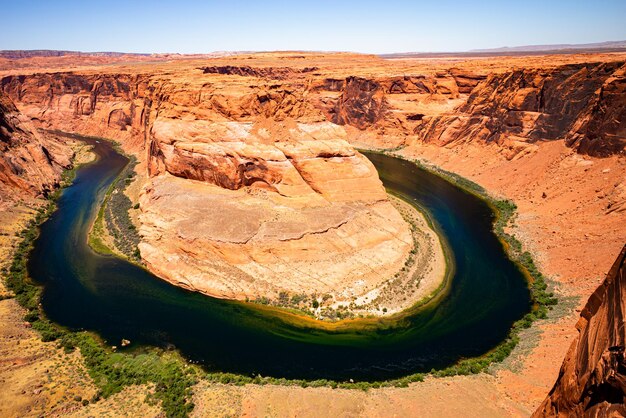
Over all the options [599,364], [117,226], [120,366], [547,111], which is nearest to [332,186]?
[120,366]

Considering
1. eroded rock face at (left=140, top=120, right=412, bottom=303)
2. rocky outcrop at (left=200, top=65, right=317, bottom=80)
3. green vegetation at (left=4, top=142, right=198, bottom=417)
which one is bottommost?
green vegetation at (left=4, top=142, right=198, bottom=417)

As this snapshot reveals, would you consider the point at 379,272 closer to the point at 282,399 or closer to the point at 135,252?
the point at 282,399

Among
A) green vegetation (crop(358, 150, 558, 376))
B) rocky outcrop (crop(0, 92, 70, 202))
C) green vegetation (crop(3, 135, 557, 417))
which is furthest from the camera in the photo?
rocky outcrop (crop(0, 92, 70, 202))

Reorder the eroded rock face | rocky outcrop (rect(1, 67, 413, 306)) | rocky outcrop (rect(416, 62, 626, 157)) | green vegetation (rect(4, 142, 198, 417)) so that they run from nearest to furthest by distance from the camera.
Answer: green vegetation (rect(4, 142, 198, 417)), the eroded rock face, rocky outcrop (rect(1, 67, 413, 306)), rocky outcrop (rect(416, 62, 626, 157))

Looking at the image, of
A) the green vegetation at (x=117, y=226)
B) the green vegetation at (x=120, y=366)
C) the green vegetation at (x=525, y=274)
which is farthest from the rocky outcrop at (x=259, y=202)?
the green vegetation at (x=525, y=274)

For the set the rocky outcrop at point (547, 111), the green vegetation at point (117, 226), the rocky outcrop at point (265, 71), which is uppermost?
the rocky outcrop at point (265, 71)

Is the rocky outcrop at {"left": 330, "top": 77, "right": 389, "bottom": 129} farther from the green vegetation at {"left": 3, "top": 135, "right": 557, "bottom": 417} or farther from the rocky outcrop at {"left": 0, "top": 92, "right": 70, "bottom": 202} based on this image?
the rocky outcrop at {"left": 0, "top": 92, "right": 70, "bottom": 202}

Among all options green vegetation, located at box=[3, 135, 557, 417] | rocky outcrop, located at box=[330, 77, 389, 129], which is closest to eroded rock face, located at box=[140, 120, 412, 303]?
green vegetation, located at box=[3, 135, 557, 417]

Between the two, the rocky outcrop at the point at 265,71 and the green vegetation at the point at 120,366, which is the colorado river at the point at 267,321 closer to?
the green vegetation at the point at 120,366
